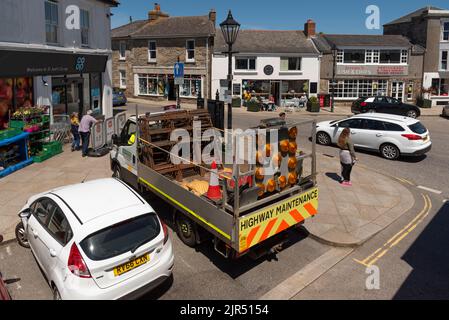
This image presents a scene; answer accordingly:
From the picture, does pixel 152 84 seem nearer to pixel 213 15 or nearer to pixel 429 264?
pixel 213 15

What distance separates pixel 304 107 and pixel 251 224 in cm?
3006

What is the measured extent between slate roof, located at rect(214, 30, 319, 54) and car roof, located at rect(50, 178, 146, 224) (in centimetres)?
2952

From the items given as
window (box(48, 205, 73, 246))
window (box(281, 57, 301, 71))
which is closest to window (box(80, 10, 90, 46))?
window (box(48, 205, 73, 246))

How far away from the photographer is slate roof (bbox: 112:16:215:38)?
119 feet

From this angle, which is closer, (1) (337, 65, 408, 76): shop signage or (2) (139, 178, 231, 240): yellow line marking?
(2) (139, 178, 231, 240): yellow line marking

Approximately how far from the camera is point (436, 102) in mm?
38406

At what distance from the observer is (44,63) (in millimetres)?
14953

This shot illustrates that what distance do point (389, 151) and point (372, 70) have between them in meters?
25.3

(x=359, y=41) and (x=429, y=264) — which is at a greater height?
(x=359, y=41)

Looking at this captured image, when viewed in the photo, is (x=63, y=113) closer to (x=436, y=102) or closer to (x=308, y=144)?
(x=308, y=144)

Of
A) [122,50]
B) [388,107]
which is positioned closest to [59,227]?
[388,107]

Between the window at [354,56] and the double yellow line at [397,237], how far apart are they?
29.6m

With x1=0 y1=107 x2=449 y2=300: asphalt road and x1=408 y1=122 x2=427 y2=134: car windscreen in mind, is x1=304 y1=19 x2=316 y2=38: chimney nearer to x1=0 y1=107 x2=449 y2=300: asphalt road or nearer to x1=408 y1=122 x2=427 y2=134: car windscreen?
x1=408 y1=122 x2=427 y2=134: car windscreen
